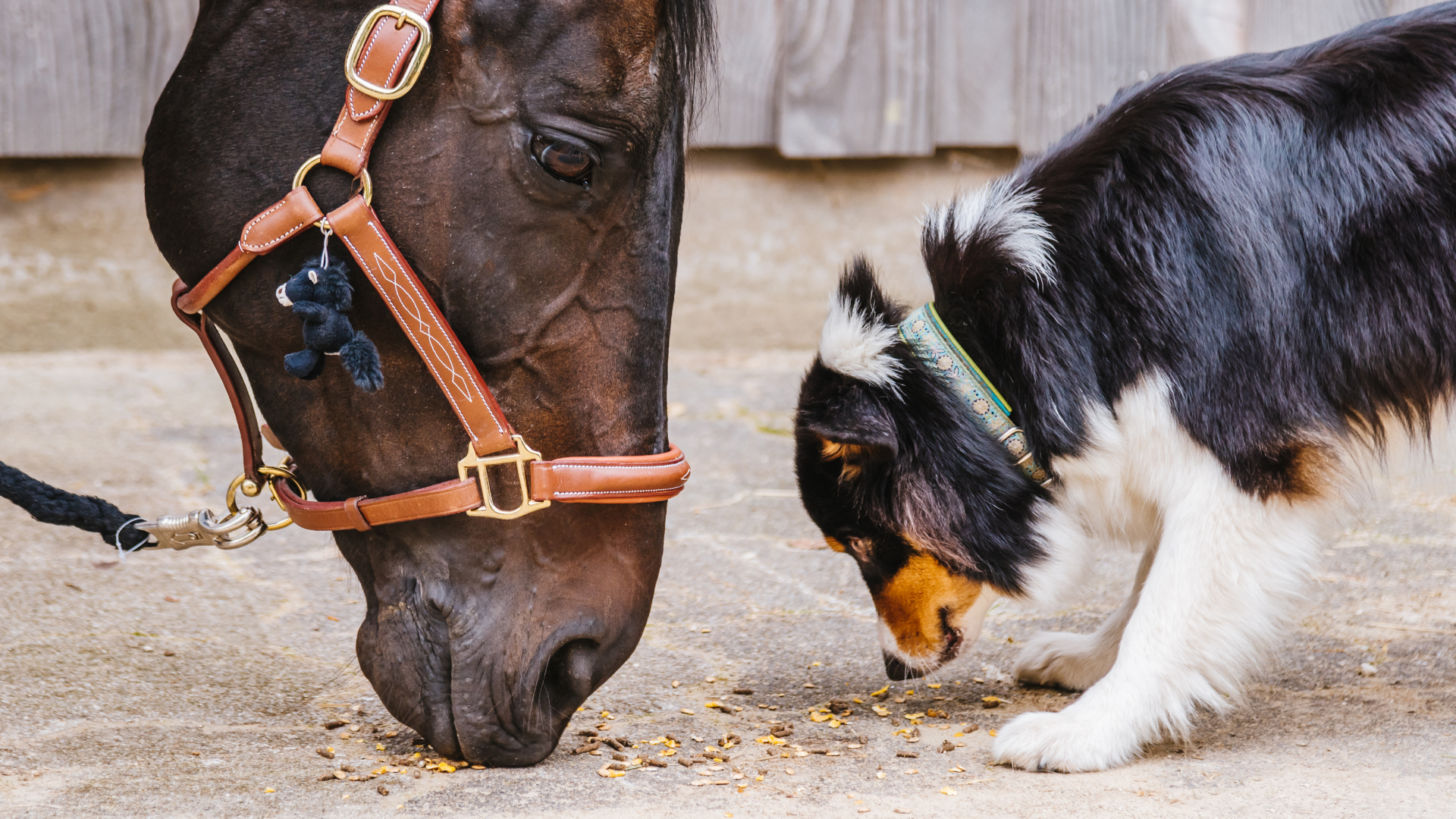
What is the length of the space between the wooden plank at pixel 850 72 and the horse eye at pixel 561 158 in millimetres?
3283

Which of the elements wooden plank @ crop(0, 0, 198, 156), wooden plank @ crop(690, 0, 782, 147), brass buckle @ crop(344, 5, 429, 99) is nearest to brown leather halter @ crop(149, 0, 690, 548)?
brass buckle @ crop(344, 5, 429, 99)

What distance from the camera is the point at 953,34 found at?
191 inches

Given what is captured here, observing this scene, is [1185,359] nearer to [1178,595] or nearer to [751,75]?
[1178,595]

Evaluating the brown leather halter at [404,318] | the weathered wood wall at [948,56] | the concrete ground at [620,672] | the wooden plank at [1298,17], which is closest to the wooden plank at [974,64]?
the weathered wood wall at [948,56]

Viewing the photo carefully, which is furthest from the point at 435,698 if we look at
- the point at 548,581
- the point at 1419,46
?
the point at 1419,46

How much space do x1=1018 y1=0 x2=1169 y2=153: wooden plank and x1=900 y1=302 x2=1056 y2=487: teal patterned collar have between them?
9.37ft

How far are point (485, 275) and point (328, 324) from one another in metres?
0.21

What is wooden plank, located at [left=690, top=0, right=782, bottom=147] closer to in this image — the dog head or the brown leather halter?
the dog head

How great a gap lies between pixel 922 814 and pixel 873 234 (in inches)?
135

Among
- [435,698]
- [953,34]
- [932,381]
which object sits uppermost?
[953,34]

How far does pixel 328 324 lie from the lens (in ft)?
5.30

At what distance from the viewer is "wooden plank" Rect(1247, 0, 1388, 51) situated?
15.7 ft

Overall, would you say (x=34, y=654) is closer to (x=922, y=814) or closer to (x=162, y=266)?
(x=922, y=814)

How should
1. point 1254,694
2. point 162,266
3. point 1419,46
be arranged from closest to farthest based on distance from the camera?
1. point 1419,46
2. point 1254,694
3. point 162,266
